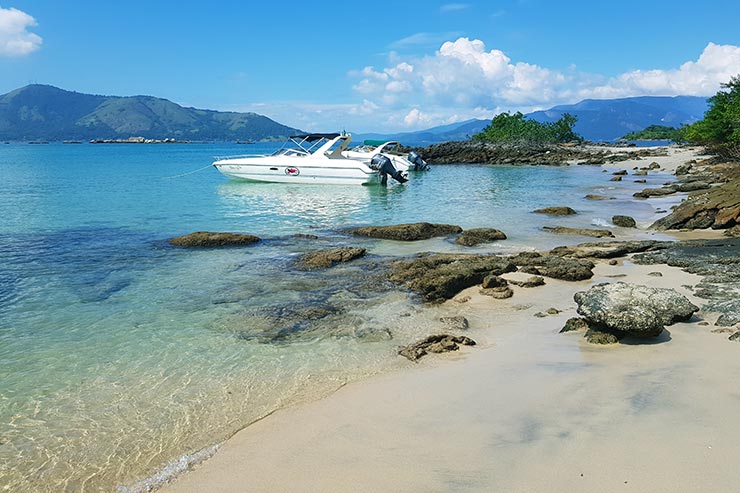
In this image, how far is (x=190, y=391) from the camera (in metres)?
6.09

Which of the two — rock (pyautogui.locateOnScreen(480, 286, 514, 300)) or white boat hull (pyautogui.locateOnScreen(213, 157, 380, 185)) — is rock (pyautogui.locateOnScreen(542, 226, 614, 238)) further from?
white boat hull (pyautogui.locateOnScreen(213, 157, 380, 185))

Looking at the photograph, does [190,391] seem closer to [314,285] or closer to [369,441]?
[369,441]

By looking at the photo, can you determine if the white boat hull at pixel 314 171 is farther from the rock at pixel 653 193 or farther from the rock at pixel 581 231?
the rock at pixel 581 231

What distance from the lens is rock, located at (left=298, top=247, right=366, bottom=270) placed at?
39.5 ft

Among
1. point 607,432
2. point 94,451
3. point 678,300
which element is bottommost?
point 94,451

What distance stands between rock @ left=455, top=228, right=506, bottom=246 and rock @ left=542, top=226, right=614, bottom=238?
2219mm

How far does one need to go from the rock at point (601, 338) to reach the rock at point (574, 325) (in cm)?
43

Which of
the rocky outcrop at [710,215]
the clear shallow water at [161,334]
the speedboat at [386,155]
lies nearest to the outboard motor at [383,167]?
the speedboat at [386,155]

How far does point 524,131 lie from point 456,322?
8341 centimetres

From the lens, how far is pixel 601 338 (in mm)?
6859

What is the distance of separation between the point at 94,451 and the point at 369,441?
253 centimetres

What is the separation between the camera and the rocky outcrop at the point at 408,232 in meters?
15.7

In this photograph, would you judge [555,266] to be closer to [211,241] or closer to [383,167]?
[211,241]

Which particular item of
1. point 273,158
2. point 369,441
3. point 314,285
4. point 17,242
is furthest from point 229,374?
point 273,158
